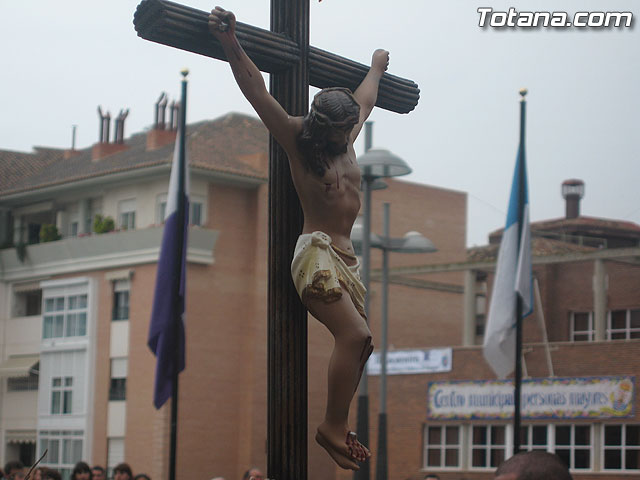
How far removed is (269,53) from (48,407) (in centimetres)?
4169

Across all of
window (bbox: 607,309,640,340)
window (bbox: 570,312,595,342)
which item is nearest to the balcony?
window (bbox: 570,312,595,342)

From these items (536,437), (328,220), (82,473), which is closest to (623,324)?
(536,437)

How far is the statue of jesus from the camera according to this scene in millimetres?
5133

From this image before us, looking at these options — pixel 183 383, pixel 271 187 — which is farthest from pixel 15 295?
pixel 271 187

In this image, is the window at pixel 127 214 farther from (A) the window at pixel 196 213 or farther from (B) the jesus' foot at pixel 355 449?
(B) the jesus' foot at pixel 355 449

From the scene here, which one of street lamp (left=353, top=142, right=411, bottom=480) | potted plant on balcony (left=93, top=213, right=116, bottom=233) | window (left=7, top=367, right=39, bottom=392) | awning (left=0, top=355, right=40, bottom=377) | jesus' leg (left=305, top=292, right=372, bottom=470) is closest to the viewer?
jesus' leg (left=305, top=292, right=372, bottom=470)

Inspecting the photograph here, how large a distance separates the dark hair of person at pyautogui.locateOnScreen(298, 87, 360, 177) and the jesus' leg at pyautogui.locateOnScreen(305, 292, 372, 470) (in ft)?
2.00

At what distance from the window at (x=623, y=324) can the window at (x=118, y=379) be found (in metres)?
16.5

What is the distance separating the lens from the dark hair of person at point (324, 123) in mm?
5191

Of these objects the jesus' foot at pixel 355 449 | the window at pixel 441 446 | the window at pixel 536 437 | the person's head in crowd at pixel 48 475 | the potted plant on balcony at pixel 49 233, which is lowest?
the window at pixel 441 446

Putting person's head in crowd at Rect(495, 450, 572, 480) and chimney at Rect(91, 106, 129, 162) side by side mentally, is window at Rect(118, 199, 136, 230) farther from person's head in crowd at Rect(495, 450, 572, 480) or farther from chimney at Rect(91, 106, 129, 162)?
person's head in crowd at Rect(495, 450, 572, 480)

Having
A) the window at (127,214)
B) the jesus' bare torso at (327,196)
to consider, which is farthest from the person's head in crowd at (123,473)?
the window at (127,214)

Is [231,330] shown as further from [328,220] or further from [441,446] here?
[328,220]

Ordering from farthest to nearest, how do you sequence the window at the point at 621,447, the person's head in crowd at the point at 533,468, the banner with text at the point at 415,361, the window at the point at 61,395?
1. the window at the point at 61,395
2. the banner with text at the point at 415,361
3. the window at the point at 621,447
4. the person's head in crowd at the point at 533,468
